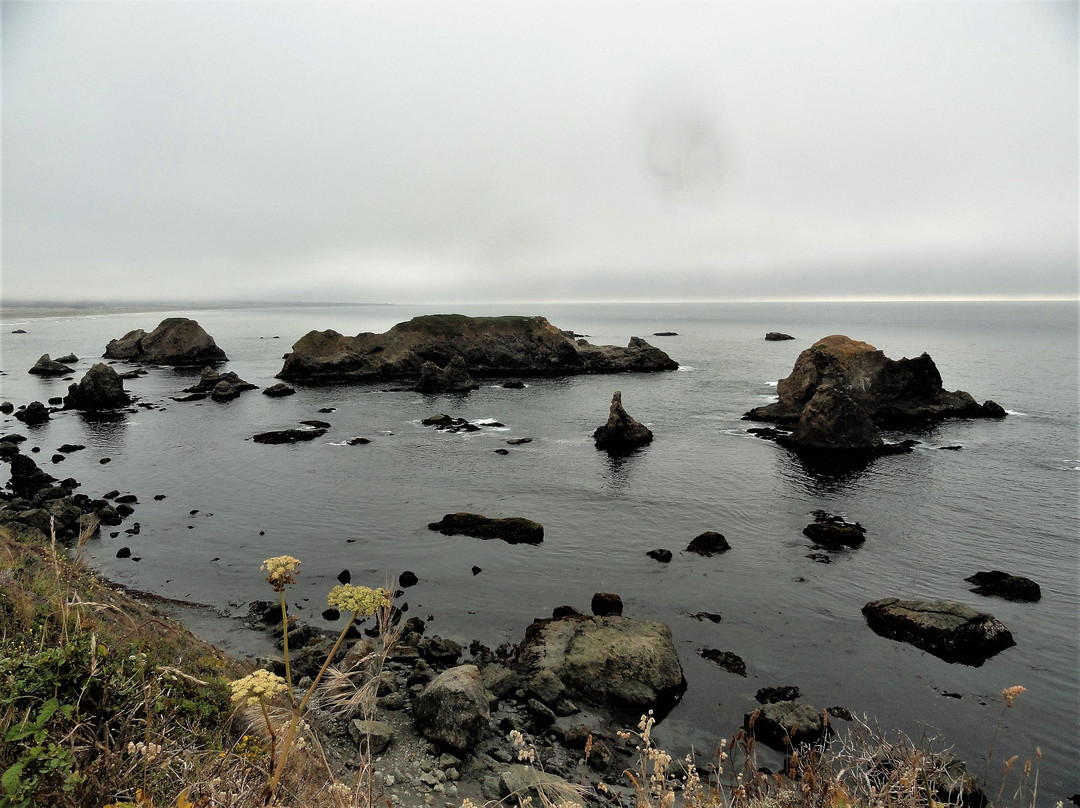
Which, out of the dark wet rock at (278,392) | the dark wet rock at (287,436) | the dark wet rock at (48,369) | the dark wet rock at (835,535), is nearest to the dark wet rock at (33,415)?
the dark wet rock at (278,392)

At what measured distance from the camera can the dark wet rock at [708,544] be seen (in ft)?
82.3

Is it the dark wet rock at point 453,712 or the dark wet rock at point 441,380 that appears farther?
the dark wet rock at point 441,380

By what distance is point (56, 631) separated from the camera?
6.64 meters

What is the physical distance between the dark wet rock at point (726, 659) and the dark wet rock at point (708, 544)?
7.58 meters

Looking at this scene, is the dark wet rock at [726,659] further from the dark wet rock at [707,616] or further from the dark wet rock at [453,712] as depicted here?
the dark wet rock at [453,712]

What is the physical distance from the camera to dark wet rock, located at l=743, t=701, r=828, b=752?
524 inches

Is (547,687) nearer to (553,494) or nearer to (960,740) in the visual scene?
(960,740)

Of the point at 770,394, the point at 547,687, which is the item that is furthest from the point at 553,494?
the point at 770,394

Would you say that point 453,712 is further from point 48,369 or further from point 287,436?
point 48,369

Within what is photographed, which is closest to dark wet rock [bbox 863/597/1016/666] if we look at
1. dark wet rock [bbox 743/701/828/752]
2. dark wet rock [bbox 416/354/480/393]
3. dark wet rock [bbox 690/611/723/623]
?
dark wet rock [bbox 690/611/723/623]

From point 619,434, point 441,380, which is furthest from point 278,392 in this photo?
point 619,434

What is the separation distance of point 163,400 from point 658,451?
57.8 metres

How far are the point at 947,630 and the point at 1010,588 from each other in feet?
21.2

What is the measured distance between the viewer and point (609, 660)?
1574cm
